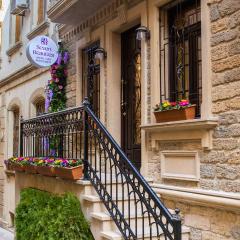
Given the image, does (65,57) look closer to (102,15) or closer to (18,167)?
(102,15)

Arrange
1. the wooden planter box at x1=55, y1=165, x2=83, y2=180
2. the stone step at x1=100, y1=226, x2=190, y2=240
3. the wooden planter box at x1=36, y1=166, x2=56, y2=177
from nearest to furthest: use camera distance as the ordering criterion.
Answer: the stone step at x1=100, y1=226, x2=190, y2=240 → the wooden planter box at x1=55, y1=165, x2=83, y2=180 → the wooden planter box at x1=36, y1=166, x2=56, y2=177

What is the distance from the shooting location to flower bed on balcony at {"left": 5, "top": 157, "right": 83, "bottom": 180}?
21.4ft

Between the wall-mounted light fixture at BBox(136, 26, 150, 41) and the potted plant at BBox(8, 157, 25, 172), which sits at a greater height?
the wall-mounted light fixture at BBox(136, 26, 150, 41)

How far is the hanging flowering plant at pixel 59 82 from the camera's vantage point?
1008cm

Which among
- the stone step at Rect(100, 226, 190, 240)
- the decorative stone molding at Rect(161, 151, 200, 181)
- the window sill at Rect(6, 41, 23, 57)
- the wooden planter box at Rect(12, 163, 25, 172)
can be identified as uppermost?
the window sill at Rect(6, 41, 23, 57)

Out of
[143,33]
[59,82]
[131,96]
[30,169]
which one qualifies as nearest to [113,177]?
[131,96]

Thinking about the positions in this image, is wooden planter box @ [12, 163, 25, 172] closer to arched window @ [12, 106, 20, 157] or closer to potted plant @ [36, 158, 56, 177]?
potted plant @ [36, 158, 56, 177]

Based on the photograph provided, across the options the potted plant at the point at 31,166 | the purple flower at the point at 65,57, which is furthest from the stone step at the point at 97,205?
the purple flower at the point at 65,57

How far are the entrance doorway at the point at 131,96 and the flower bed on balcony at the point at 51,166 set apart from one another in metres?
1.43

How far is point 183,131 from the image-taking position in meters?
6.14

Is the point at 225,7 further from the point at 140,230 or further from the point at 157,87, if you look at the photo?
the point at 140,230

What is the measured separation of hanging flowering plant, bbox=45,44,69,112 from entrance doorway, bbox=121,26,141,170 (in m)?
2.14

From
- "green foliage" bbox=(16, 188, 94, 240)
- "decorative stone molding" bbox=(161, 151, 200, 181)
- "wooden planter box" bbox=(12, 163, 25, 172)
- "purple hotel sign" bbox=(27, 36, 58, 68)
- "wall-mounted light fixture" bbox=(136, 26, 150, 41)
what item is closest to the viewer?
"decorative stone molding" bbox=(161, 151, 200, 181)

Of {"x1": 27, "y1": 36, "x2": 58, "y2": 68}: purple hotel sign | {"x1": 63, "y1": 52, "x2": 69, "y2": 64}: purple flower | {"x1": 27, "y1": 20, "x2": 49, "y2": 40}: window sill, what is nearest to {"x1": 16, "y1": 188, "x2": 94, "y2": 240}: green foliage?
{"x1": 27, "y1": 36, "x2": 58, "y2": 68}: purple hotel sign
